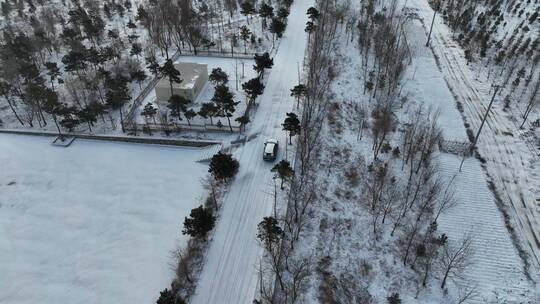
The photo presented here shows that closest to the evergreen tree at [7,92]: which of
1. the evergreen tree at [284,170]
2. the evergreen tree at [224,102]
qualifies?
the evergreen tree at [224,102]

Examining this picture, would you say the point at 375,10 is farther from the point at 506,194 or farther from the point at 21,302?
the point at 21,302

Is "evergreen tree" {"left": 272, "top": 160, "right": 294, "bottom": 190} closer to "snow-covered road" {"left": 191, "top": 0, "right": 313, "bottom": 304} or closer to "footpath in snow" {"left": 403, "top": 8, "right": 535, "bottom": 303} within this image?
"snow-covered road" {"left": 191, "top": 0, "right": 313, "bottom": 304}

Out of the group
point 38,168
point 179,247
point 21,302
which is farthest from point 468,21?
point 21,302

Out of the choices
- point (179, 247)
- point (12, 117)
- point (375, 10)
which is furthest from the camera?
point (375, 10)

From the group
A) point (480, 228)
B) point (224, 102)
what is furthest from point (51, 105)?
point (480, 228)

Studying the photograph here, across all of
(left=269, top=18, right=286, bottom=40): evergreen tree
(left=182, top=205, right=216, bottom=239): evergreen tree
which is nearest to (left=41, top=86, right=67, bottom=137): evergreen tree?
(left=182, top=205, right=216, bottom=239): evergreen tree

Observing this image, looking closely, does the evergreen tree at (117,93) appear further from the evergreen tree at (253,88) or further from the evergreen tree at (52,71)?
the evergreen tree at (253,88)
